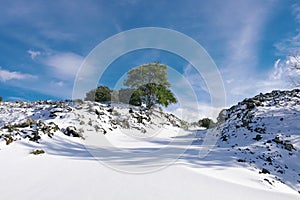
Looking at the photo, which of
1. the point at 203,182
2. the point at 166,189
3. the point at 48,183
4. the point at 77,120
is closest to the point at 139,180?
the point at 166,189

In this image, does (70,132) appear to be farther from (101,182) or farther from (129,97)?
(129,97)

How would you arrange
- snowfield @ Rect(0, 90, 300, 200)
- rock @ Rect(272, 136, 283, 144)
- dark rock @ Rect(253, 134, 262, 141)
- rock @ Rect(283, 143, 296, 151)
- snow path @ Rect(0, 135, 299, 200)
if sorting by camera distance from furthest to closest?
dark rock @ Rect(253, 134, 262, 141)
rock @ Rect(272, 136, 283, 144)
rock @ Rect(283, 143, 296, 151)
snowfield @ Rect(0, 90, 300, 200)
snow path @ Rect(0, 135, 299, 200)

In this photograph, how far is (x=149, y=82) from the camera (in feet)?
80.5

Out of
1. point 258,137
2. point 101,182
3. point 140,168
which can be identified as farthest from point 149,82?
point 101,182

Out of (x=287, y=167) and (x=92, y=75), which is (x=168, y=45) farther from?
(x=287, y=167)

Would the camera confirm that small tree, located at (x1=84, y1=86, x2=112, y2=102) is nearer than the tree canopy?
Yes

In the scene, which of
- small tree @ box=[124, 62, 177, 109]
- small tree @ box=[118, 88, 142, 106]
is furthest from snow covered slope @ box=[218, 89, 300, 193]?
small tree @ box=[118, 88, 142, 106]

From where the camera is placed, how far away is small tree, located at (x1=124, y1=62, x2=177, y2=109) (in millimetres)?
24097

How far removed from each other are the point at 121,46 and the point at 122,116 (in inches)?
295

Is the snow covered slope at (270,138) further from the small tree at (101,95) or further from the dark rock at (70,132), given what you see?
the small tree at (101,95)

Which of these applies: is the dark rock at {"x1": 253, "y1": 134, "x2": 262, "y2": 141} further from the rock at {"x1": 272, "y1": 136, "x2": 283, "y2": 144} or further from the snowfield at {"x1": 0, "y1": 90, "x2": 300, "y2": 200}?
the rock at {"x1": 272, "y1": 136, "x2": 283, "y2": 144}

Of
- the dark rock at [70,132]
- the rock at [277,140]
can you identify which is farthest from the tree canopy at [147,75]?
the rock at [277,140]

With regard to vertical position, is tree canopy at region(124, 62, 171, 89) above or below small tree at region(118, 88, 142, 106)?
above

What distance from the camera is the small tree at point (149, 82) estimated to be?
24.1m
